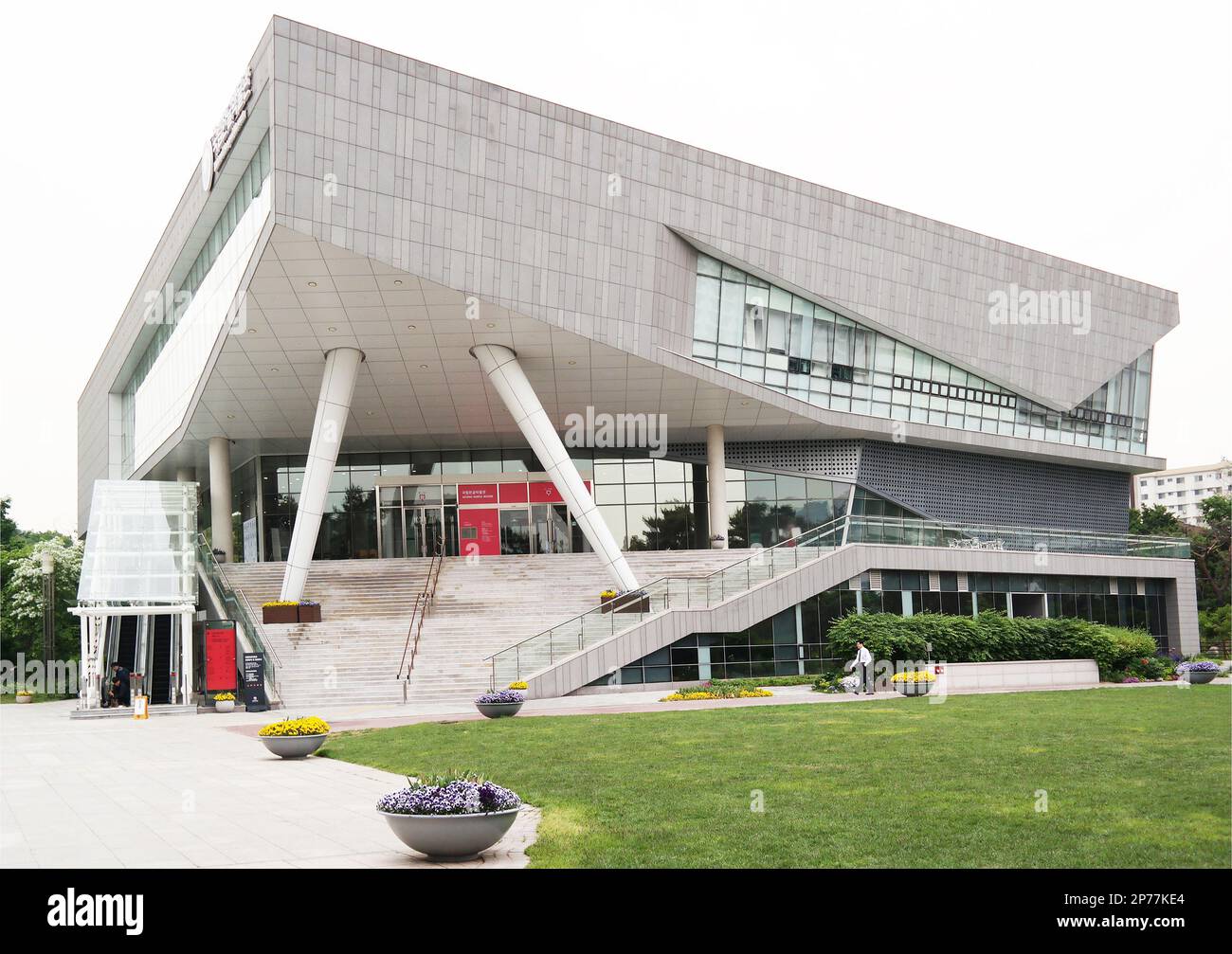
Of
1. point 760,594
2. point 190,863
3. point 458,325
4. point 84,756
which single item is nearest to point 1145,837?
point 190,863

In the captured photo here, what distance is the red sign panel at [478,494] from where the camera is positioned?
47844mm

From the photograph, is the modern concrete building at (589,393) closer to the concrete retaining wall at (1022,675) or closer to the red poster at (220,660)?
the red poster at (220,660)

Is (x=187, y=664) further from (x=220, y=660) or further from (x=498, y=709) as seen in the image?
(x=498, y=709)

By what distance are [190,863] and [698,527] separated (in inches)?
1528

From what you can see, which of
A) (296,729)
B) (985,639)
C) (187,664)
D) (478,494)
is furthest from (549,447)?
(296,729)

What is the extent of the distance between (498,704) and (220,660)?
37.3 ft

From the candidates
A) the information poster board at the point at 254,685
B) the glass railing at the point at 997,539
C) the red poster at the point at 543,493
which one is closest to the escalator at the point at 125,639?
the information poster board at the point at 254,685

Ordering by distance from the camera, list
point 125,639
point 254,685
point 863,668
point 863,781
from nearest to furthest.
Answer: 1. point 863,781
2. point 863,668
3. point 254,685
4. point 125,639

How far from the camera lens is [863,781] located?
1260 cm

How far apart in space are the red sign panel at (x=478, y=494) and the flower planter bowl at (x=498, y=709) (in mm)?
24705

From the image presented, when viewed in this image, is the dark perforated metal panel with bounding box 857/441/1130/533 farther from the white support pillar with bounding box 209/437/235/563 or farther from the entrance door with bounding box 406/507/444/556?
the white support pillar with bounding box 209/437/235/563

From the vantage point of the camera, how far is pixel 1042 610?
140 feet

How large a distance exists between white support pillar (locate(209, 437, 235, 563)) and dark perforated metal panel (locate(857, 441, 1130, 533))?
25306 millimetres

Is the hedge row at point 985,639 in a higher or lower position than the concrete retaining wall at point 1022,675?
higher
